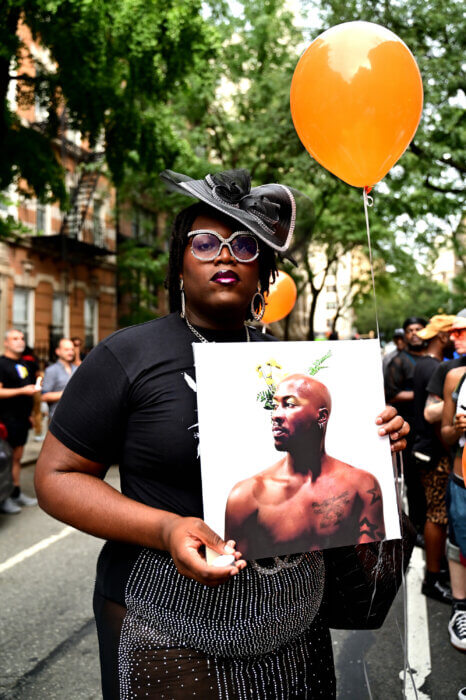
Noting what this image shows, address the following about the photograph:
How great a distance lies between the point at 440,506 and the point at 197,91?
15.8 metres

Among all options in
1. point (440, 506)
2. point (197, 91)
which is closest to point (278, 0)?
point (197, 91)

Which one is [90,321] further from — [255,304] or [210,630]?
[210,630]

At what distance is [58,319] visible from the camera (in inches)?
829

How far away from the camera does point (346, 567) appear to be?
187 cm

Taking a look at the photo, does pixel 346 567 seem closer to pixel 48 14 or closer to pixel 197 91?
pixel 48 14

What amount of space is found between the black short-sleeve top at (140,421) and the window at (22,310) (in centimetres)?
1799

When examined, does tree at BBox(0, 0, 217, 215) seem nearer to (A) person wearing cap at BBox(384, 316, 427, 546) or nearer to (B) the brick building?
(A) person wearing cap at BBox(384, 316, 427, 546)

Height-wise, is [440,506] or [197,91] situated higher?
[197,91]

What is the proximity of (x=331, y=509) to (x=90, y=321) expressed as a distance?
2212 cm

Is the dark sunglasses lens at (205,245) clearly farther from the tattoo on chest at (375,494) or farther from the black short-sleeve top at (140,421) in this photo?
the tattoo on chest at (375,494)

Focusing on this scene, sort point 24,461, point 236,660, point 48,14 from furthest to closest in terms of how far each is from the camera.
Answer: point 24,461 → point 48,14 → point 236,660

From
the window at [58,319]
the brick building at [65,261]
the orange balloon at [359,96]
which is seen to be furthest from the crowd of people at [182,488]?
the window at [58,319]

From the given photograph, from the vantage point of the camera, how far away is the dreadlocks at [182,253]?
5.83ft

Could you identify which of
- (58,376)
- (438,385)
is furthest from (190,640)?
(58,376)
